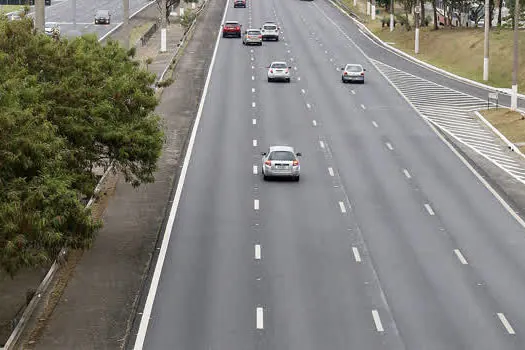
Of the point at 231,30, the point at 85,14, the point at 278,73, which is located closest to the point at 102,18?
the point at 85,14

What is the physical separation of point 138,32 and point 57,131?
3283 inches

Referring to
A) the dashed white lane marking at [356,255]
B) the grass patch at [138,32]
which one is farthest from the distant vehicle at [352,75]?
the dashed white lane marking at [356,255]

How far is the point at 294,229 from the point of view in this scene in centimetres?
4453

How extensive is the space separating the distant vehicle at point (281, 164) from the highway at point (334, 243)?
520 mm

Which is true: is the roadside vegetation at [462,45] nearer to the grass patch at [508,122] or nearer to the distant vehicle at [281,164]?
the grass patch at [508,122]

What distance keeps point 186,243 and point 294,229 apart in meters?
4.71

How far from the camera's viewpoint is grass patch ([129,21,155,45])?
109 meters

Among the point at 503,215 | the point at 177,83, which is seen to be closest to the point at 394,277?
the point at 503,215

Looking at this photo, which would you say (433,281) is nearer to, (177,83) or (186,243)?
(186,243)

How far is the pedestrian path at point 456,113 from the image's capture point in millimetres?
59713

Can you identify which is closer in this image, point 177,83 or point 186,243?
point 186,243

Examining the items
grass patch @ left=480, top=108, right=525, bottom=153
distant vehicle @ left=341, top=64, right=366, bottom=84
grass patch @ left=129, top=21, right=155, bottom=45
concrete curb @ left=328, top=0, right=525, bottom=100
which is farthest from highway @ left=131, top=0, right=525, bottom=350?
grass patch @ left=129, top=21, right=155, bottom=45

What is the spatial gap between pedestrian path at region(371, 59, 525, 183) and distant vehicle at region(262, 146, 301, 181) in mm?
11039

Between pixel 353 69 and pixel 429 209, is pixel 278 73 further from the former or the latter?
pixel 429 209
